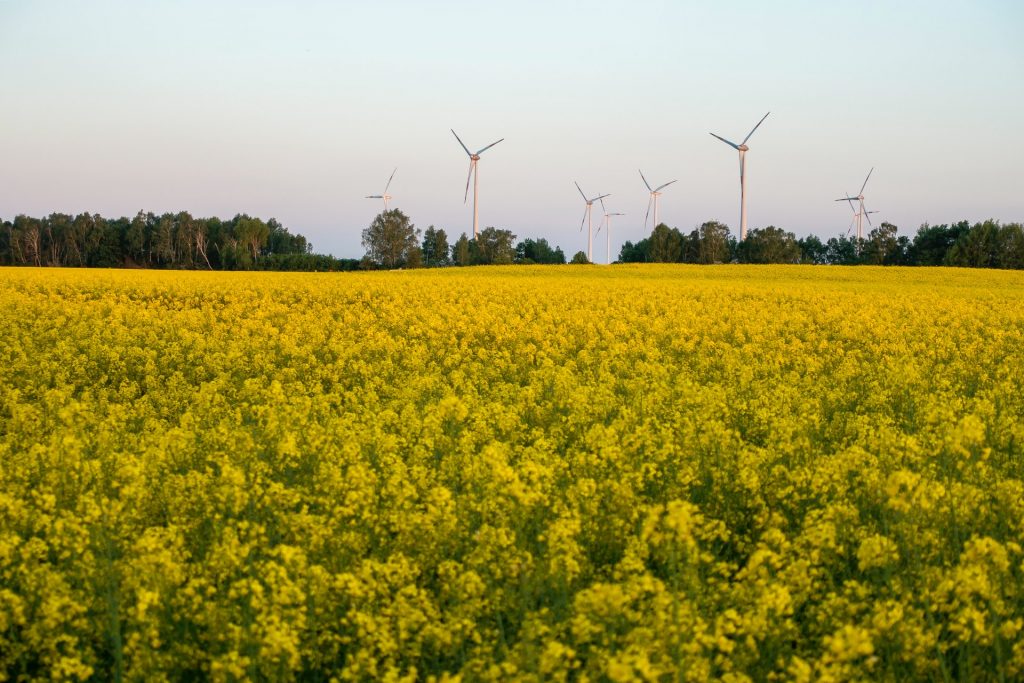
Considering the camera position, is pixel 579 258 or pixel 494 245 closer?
pixel 579 258

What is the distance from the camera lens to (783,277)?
159ft

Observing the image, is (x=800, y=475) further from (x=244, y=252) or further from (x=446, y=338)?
(x=244, y=252)

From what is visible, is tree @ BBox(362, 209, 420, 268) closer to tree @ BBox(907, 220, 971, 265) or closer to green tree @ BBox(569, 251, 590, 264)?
green tree @ BBox(569, 251, 590, 264)

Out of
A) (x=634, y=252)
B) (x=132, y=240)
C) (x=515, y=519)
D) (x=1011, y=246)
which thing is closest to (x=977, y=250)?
(x=1011, y=246)

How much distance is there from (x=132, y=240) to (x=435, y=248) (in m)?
43.7

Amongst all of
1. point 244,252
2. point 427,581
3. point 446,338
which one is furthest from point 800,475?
point 244,252

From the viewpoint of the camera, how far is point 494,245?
115312mm

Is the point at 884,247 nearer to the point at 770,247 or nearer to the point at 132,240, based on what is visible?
the point at 770,247

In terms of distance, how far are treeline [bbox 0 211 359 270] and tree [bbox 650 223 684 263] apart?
49.3m

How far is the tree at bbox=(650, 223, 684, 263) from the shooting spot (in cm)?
11481

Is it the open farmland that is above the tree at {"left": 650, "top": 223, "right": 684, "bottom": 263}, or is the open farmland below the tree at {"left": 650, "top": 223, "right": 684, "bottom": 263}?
below

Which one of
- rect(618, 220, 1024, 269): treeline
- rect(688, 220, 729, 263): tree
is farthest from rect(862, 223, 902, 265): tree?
rect(688, 220, 729, 263): tree

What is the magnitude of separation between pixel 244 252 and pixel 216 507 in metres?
110

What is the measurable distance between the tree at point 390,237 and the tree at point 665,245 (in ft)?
105
